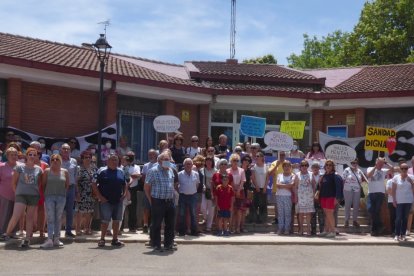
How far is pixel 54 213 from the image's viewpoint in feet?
40.4

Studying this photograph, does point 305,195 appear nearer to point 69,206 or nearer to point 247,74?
point 69,206

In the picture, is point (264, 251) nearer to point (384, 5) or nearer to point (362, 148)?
point (362, 148)

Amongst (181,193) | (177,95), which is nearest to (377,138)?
(181,193)

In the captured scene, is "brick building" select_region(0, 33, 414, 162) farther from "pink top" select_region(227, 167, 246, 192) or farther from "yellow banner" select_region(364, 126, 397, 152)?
"pink top" select_region(227, 167, 246, 192)

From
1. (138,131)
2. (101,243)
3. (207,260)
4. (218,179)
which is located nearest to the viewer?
(207,260)

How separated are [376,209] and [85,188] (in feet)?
23.1

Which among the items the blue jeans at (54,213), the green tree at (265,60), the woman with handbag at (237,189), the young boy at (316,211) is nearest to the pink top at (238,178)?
the woman with handbag at (237,189)

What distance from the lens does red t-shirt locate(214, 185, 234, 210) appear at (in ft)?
47.6

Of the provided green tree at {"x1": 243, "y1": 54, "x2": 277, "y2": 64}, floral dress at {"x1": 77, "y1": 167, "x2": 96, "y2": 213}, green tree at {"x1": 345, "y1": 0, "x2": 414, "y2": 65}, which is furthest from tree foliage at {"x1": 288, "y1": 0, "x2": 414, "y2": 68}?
floral dress at {"x1": 77, "y1": 167, "x2": 96, "y2": 213}

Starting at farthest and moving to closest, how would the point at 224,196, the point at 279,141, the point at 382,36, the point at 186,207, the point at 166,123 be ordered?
the point at 382,36 → the point at 166,123 → the point at 279,141 → the point at 224,196 → the point at 186,207

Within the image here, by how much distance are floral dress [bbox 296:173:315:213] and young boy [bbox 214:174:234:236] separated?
5.72 feet

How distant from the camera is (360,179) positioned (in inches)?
643

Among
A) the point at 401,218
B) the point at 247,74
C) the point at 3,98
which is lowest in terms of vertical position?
the point at 401,218

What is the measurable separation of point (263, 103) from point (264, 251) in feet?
35.5
